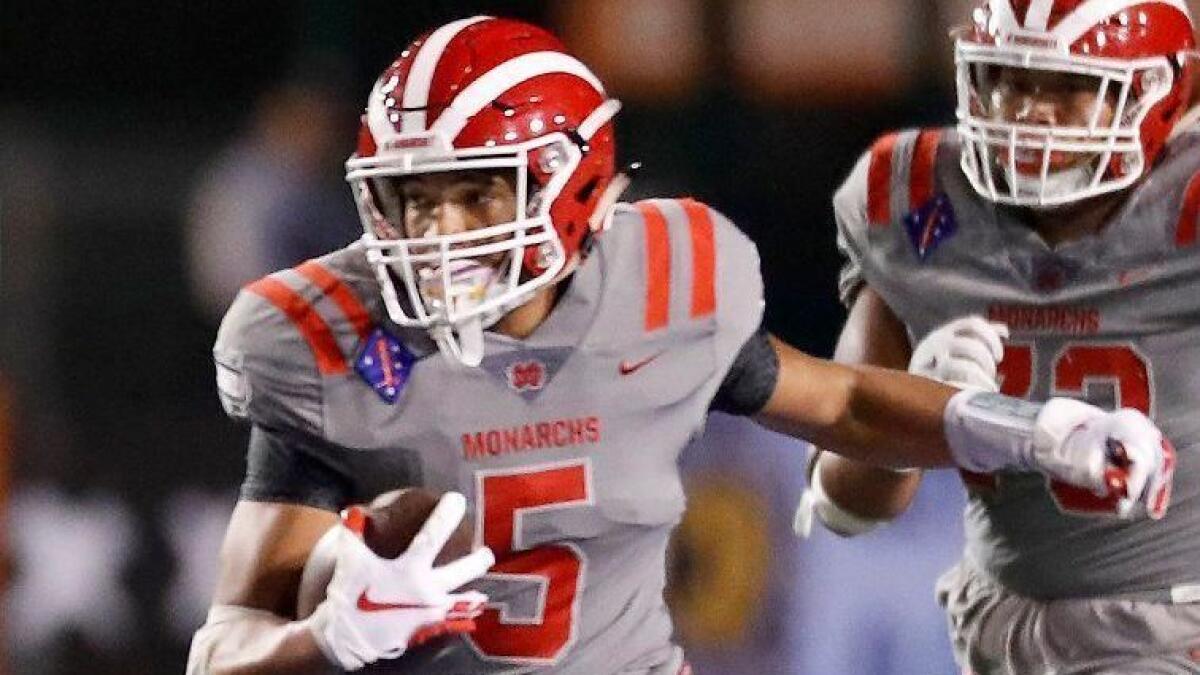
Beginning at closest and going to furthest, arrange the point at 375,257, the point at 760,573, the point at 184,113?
the point at 375,257 → the point at 760,573 → the point at 184,113

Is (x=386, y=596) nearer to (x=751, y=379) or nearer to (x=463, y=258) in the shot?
(x=463, y=258)

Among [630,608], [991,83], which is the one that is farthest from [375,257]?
[991,83]

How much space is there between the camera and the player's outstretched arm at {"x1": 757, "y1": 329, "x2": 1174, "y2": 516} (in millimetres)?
2252

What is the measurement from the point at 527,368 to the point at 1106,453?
0.57 metres

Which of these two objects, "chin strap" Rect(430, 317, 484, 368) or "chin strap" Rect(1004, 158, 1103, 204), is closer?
"chin strap" Rect(430, 317, 484, 368)

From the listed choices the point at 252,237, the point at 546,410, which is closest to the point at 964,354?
the point at 546,410

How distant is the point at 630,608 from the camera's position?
2246mm

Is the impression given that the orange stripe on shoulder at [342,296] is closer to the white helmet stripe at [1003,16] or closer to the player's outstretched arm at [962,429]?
the player's outstretched arm at [962,429]

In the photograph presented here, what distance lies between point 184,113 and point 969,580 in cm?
218

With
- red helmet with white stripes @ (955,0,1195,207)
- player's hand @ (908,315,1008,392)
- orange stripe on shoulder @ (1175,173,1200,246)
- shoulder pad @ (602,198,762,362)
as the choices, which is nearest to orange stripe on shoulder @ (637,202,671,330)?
shoulder pad @ (602,198,762,362)

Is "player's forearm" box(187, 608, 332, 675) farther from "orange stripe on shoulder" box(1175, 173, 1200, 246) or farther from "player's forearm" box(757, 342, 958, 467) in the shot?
"orange stripe on shoulder" box(1175, 173, 1200, 246)

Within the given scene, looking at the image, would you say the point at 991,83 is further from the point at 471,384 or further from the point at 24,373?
the point at 24,373

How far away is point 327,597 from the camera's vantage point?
204cm

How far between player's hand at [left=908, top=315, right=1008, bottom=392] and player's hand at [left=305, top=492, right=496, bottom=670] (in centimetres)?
68
